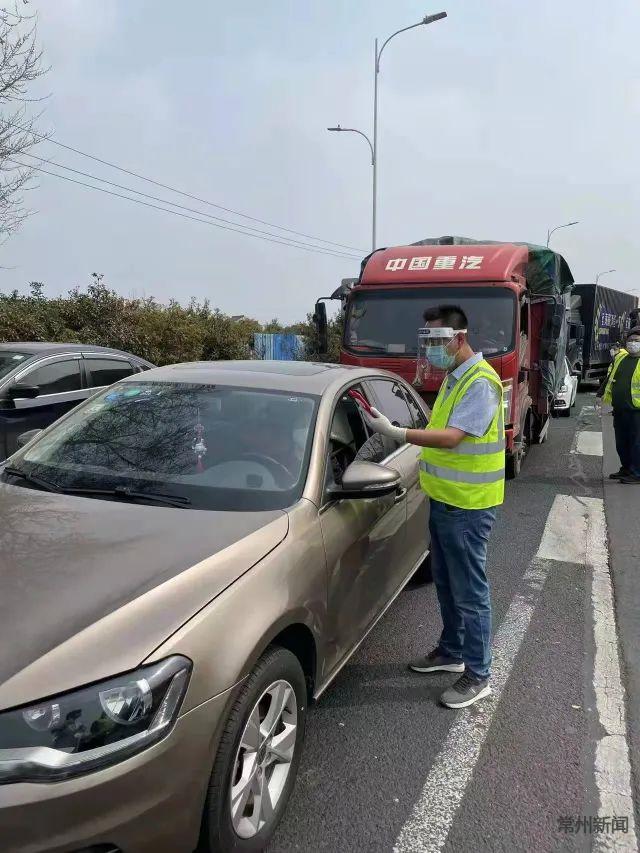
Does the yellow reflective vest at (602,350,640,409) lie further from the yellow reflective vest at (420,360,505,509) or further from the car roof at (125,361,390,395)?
the yellow reflective vest at (420,360,505,509)

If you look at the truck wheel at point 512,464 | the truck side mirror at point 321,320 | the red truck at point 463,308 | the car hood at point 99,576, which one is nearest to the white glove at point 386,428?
the car hood at point 99,576

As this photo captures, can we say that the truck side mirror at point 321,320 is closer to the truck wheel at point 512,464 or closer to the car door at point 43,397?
the truck wheel at point 512,464

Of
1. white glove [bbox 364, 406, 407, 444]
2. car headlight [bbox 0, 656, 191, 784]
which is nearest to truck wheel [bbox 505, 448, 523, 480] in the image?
white glove [bbox 364, 406, 407, 444]

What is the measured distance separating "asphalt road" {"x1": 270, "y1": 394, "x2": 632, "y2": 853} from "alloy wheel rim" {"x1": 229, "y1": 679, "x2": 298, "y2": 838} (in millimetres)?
204

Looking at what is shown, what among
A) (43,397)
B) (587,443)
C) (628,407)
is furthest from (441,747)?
(587,443)

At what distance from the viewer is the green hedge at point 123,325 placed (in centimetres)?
1130

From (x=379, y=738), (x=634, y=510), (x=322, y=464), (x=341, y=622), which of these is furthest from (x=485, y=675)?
(x=634, y=510)

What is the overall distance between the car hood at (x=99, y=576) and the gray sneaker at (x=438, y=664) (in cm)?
154

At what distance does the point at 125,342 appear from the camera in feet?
44.1

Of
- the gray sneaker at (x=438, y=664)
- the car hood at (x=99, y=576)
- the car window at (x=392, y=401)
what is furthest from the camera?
the car window at (x=392, y=401)

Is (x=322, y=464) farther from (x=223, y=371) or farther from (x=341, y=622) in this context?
(x=223, y=371)

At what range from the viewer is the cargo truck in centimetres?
1684

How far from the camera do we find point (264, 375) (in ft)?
11.4

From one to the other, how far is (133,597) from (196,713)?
1.23 feet
